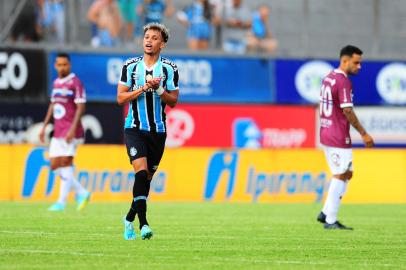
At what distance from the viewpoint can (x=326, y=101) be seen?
14.2 meters

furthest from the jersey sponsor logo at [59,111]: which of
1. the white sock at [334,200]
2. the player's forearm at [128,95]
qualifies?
the player's forearm at [128,95]

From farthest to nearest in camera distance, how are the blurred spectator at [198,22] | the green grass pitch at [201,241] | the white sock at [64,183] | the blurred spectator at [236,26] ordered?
the blurred spectator at [236,26] → the blurred spectator at [198,22] → the white sock at [64,183] → the green grass pitch at [201,241]

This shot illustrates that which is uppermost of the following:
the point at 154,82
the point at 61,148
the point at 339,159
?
the point at 154,82

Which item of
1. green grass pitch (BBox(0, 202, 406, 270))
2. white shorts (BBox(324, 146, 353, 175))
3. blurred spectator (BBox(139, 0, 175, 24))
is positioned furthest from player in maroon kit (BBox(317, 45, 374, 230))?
blurred spectator (BBox(139, 0, 175, 24))

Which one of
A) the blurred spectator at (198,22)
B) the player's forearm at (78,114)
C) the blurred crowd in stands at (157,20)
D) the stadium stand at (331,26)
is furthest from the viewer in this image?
the stadium stand at (331,26)

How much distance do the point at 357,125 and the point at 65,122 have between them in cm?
567

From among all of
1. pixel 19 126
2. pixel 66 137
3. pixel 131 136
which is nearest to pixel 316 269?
pixel 131 136

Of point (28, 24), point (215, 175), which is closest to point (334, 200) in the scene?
point (215, 175)

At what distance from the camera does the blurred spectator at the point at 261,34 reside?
26.4 metres

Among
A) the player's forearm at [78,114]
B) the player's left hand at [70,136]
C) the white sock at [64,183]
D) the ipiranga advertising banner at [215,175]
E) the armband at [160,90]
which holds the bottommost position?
the ipiranga advertising banner at [215,175]

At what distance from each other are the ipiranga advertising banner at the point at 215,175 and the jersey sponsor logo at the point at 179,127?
3232 millimetres

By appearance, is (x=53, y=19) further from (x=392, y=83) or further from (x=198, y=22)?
(x=392, y=83)

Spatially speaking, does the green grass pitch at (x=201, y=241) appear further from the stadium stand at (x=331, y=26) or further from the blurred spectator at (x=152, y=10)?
the stadium stand at (x=331, y=26)

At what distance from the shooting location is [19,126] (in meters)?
24.5
